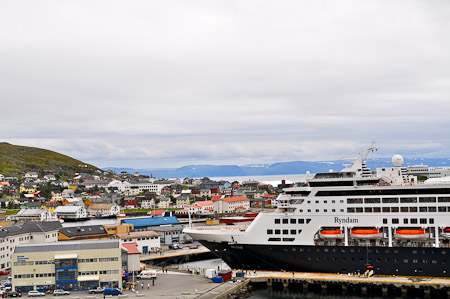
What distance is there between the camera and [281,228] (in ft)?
125

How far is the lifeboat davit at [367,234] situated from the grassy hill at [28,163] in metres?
138

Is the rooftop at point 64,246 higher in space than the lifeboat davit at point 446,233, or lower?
lower

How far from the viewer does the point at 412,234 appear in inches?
1391

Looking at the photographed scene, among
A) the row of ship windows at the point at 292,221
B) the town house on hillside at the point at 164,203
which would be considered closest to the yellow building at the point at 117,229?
the row of ship windows at the point at 292,221

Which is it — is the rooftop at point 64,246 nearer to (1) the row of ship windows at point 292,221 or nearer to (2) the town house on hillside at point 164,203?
(1) the row of ship windows at point 292,221

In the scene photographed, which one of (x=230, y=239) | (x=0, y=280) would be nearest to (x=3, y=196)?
(x=0, y=280)

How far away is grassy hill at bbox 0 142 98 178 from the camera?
16335 centimetres

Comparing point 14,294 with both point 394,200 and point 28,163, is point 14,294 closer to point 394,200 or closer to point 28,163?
point 394,200

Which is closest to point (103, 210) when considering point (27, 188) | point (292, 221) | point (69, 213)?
point (69, 213)

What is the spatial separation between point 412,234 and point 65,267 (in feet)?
79.7

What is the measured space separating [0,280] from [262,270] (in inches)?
802

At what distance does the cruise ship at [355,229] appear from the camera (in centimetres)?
3572

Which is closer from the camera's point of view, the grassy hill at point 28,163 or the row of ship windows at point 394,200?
the row of ship windows at point 394,200

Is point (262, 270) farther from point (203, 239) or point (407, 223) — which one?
point (407, 223)
